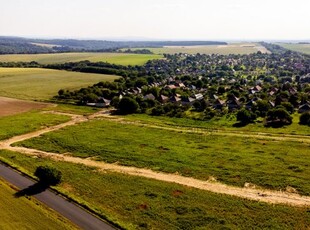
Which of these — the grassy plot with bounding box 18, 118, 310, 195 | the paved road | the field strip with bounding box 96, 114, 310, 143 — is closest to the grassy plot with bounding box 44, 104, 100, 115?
the grassy plot with bounding box 18, 118, 310, 195

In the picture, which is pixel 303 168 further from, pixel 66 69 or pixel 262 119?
pixel 66 69

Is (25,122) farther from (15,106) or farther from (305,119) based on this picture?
(305,119)

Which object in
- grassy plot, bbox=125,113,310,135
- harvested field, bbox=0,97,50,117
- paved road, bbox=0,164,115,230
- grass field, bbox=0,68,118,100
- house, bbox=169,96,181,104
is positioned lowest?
grass field, bbox=0,68,118,100

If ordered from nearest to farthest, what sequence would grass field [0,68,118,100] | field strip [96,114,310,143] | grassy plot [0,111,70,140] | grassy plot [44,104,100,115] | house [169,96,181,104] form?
field strip [96,114,310,143], grassy plot [0,111,70,140], grassy plot [44,104,100,115], house [169,96,181,104], grass field [0,68,118,100]

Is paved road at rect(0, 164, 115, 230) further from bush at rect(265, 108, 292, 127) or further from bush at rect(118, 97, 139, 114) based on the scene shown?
bush at rect(265, 108, 292, 127)

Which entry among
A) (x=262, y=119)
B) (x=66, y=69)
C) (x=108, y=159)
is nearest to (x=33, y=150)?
(x=108, y=159)

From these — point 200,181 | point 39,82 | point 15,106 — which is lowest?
point 39,82

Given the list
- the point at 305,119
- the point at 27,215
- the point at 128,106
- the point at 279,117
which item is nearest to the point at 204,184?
the point at 27,215
